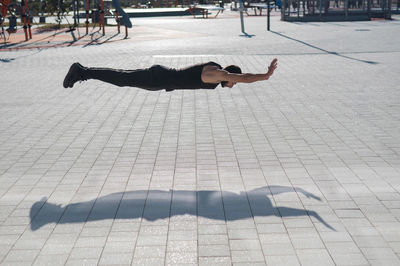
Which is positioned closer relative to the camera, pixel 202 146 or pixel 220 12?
pixel 202 146

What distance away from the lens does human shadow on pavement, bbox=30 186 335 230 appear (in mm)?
4723

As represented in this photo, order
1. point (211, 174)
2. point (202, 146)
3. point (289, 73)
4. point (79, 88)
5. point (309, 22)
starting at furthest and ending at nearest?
point (309, 22), point (289, 73), point (79, 88), point (202, 146), point (211, 174)

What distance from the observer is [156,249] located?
A: 4066 millimetres

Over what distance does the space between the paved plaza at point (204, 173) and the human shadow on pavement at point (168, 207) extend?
0.02 metres

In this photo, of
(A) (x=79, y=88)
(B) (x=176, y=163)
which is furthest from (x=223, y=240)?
(A) (x=79, y=88)

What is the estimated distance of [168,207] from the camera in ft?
16.2

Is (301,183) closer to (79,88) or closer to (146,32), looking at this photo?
(79,88)

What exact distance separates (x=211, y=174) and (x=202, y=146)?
1201 millimetres

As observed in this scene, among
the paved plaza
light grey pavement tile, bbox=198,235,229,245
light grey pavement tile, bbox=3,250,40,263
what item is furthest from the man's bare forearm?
light grey pavement tile, bbox=3,250,40,263

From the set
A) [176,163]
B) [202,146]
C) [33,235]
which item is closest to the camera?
[33,235]

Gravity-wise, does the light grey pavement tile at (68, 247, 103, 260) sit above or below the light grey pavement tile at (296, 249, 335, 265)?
above

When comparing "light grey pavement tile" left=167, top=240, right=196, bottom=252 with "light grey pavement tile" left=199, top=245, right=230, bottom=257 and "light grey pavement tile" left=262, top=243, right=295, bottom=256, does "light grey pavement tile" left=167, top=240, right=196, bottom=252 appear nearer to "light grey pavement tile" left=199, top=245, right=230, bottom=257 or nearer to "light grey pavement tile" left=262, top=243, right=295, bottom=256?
"light grey pavement tile" left=199, top=245, right=230, bottom=257

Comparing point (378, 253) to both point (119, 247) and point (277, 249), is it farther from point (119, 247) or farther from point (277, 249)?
point (119, 247)

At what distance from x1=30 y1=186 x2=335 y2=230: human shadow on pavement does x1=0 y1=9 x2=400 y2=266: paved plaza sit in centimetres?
2
